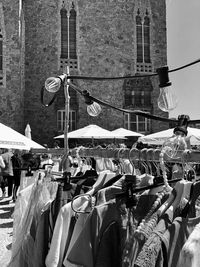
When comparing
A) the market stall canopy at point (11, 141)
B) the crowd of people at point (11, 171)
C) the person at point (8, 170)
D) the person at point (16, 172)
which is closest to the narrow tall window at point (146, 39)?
the person at point (16, 172)

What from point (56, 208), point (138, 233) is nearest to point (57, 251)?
point (56, 208)

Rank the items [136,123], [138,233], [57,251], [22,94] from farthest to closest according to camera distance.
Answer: [136,123]
[22,94]
[57,251]
[138,233]

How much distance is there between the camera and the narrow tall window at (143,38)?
81.3 ft

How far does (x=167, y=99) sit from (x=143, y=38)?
880 inches

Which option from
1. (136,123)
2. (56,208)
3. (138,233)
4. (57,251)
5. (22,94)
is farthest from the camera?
(136,123)

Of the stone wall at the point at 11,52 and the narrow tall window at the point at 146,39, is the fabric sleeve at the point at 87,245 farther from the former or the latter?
the narrow tall window at the point at 146,39

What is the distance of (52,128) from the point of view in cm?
2303

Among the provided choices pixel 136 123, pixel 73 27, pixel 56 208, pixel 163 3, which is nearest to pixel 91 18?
pixel 73 27

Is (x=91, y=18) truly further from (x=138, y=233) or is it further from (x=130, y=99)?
(x=138, y=233)

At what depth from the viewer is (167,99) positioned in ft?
10.5

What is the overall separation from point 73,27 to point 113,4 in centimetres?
267

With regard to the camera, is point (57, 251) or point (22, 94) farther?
point (22, 94)

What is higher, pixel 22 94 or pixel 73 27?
pixel 73 27

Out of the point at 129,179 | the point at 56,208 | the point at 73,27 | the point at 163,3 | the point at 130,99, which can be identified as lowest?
the point at 56,208
